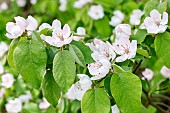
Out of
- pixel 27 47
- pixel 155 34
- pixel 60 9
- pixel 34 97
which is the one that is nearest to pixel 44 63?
pixel 27 47

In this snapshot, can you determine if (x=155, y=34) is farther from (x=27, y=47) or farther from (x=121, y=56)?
(x=27, y=47)

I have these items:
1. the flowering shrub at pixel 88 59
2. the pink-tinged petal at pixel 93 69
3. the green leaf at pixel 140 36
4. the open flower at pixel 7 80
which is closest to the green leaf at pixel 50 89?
the flowering shrub at pixel 88 59

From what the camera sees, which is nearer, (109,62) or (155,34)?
(109,62)

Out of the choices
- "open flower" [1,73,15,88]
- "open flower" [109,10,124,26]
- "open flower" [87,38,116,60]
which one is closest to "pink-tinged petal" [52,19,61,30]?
"open flower" [87,38,116,60]

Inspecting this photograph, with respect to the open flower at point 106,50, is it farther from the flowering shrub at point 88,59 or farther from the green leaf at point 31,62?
the green leaf at point 31,62

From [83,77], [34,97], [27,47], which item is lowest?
[34,97]

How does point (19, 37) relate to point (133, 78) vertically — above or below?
above

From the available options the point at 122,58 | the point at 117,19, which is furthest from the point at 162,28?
the point at 117,19
